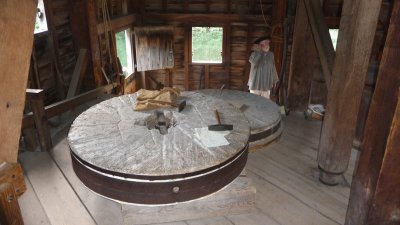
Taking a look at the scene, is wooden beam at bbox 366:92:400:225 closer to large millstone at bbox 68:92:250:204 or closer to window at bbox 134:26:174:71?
large millstone at bbox 68:92:250:204

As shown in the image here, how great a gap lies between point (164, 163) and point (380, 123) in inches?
57.8

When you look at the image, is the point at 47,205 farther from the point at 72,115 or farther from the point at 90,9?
the point at 90,9

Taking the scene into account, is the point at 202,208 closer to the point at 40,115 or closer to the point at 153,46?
the point at 40,115

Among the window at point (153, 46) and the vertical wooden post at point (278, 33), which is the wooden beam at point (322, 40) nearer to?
the vertical wooden post at point (278, 33)

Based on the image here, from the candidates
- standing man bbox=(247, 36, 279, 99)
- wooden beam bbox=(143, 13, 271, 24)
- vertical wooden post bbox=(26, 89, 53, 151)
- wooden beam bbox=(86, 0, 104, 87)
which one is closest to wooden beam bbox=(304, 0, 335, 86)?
standing man bbox=(247, 36, 279, 99)

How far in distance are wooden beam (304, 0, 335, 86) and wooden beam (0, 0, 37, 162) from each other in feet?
8.32

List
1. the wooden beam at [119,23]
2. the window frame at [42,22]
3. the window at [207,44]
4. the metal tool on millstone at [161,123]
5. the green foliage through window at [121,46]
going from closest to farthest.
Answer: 1. the metal tool on millstone at [161,123]
2. the window frame at [42,22]
3. the wooden beam at [119,23]
4. the green foliage through window at [121,46]
5. the window at [207,44]

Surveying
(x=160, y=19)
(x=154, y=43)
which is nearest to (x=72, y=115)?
(x=154, y=43)

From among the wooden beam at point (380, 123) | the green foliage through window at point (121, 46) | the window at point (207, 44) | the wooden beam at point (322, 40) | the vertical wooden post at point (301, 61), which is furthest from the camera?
the window at point (207, 44)

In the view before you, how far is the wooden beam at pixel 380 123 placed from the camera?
1281 millimetres

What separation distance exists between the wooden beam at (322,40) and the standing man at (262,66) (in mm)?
2062

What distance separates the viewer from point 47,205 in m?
2.71

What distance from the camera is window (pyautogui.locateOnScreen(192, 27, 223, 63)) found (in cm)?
901

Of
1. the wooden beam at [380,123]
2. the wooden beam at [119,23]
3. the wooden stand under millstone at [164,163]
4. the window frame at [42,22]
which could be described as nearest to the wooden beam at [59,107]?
the wooden stand under millstone at [164,163]
